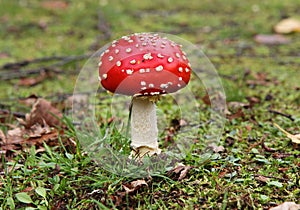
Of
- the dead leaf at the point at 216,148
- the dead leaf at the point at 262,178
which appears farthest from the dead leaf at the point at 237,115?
the dead leaf at the point at 262,178

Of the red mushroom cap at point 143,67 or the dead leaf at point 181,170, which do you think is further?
the dead leaf at point 181,170

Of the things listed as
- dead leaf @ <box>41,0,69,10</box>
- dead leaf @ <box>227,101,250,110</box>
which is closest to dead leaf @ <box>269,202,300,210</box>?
dead leaf @ <box>227,101,250,110</box>

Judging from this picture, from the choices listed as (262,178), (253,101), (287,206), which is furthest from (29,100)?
(287,206)

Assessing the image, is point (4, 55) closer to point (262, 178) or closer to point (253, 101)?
point (253, 101)

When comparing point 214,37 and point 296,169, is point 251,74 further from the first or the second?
point 296,169

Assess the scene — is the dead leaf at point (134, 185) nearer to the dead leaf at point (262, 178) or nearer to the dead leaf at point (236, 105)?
the dead leaf at point (262, 178)
